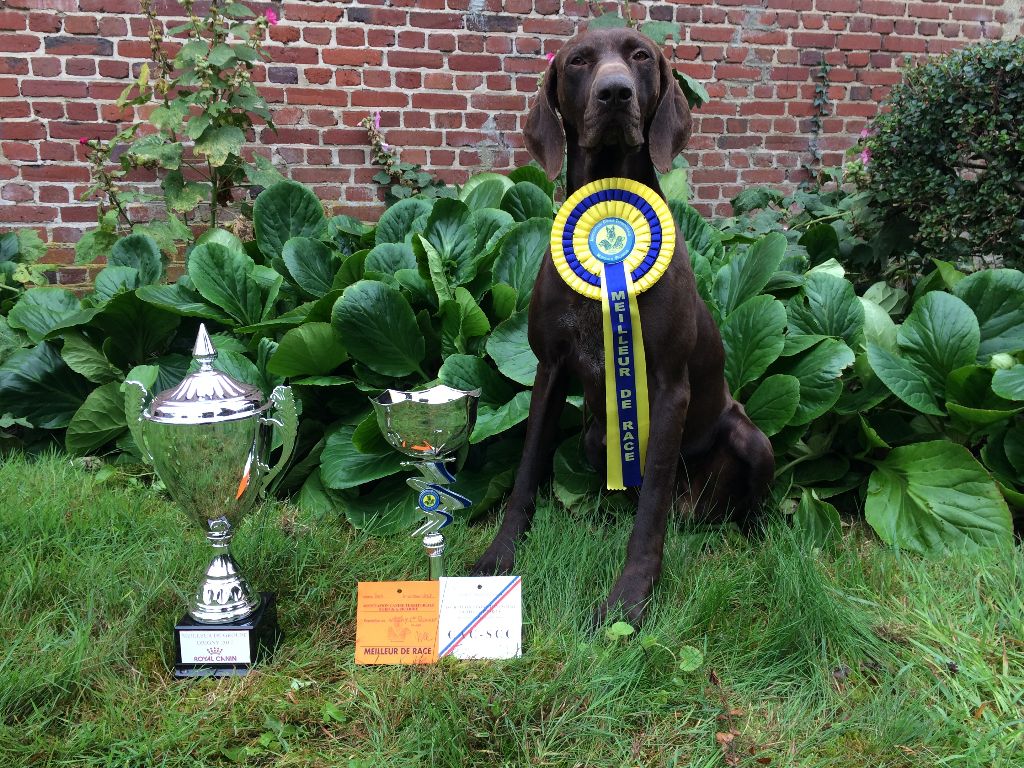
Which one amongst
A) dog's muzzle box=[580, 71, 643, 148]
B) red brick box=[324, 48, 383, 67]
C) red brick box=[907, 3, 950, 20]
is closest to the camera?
dog's muzzle box=[580, 71, 643, 148]

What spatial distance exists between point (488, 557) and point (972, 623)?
1185mm

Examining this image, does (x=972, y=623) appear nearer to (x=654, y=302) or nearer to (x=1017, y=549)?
(x=1017, y=549)

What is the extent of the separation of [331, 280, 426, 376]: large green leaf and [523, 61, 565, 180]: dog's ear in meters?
0.75

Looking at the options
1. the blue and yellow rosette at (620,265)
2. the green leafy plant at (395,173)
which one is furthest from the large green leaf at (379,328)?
the green leafy plant at (395,173)

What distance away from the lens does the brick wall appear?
4.12 metres

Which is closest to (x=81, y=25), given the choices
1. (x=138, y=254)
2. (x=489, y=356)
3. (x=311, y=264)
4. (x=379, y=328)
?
(x=138, y=254)

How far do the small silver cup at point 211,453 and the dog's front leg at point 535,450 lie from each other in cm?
65

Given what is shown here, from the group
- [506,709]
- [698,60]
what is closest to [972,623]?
[506,709]

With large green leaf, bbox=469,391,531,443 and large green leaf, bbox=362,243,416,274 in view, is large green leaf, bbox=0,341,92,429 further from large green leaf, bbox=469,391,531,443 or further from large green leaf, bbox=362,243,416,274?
large green leaf, bbox=469,391,531,443

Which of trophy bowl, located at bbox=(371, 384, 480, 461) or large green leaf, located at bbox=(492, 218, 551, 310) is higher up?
large green leaf, located at bbox=(492, 218, 551, 310)

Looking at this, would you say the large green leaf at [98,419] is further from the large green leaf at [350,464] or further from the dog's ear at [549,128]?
the dog's ear at [549,128]

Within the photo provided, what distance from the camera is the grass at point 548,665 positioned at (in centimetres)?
142

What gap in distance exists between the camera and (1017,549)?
2.20 meters

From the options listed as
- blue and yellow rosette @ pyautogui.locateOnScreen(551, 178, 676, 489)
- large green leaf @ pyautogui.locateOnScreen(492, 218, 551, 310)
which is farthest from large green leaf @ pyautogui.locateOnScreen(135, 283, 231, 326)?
blue and yellow rosette @ pyautogui.locateOnScreen(551, 178, 676, 489)
